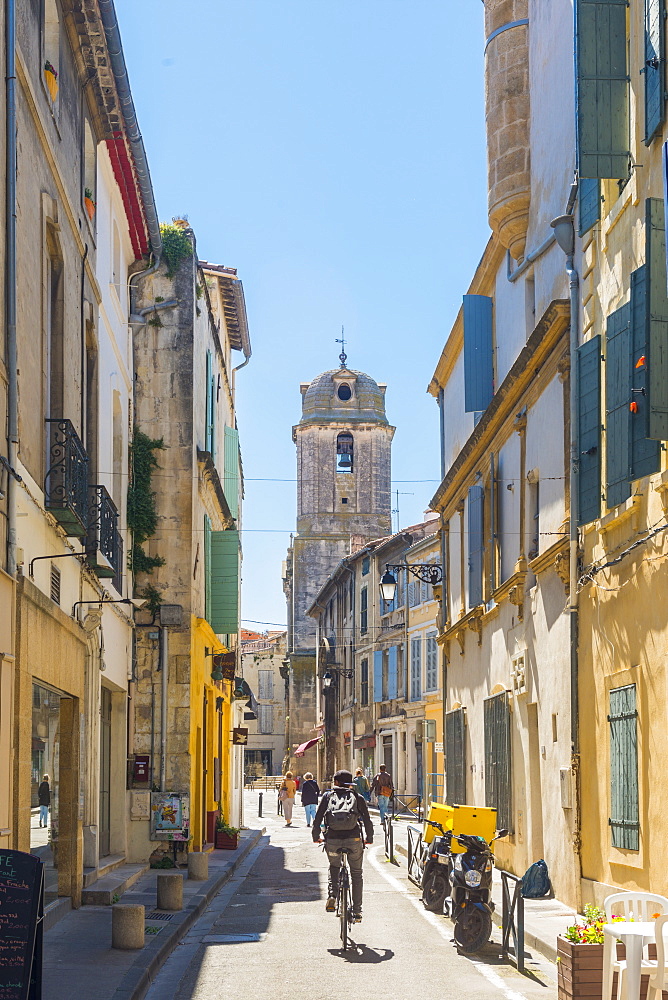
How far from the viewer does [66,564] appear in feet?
46.8

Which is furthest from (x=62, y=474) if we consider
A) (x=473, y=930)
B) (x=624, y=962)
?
(x=624, y=962)

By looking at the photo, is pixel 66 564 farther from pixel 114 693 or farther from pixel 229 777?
pixel 229 777

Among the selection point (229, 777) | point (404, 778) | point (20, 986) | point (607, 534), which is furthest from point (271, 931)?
point (404, 778)

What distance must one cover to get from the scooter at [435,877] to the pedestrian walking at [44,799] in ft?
12.3

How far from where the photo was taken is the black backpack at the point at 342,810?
42.2ft

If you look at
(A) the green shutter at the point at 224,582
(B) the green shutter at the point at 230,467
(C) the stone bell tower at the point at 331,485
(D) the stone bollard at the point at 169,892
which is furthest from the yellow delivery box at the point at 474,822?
(C) the stone bell tower at the point at 331,485

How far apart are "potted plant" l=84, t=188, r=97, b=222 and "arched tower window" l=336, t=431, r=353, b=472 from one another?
5493 cm

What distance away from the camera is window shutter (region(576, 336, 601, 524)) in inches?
524

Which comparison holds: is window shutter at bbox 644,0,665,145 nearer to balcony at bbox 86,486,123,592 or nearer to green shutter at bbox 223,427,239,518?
balcony at bbox 86,486,123,592

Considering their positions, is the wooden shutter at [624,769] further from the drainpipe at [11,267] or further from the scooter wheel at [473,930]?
the drainpipe at [11,267]

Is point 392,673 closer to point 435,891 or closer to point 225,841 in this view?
point 225,841

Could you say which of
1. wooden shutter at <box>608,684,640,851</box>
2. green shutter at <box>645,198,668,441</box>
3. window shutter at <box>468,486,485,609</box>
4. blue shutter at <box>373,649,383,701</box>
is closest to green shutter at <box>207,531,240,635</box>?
window shutter at <box>468,486,485,609</box>

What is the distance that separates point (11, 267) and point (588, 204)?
20.2 ft

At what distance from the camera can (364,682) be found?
54094 millimetres
